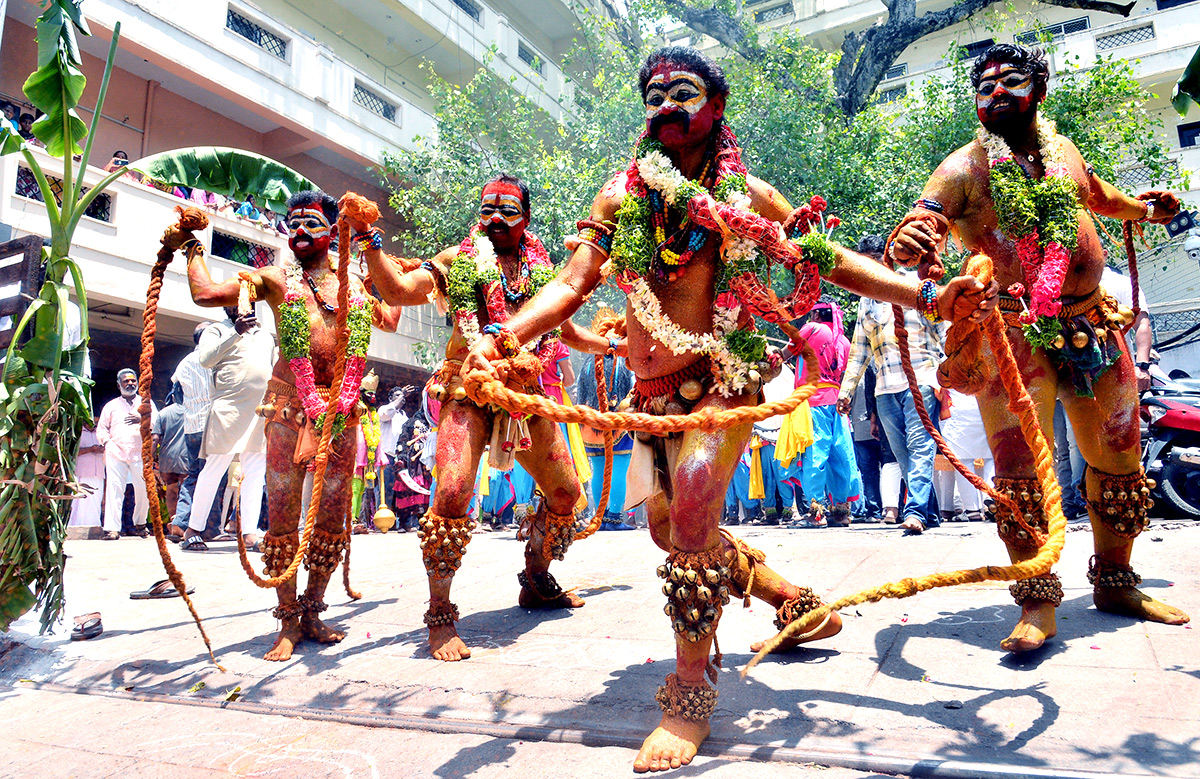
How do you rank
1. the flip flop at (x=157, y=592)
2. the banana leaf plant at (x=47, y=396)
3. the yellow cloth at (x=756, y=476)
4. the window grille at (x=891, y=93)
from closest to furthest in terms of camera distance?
the banana leaf plant at (x=47, y=396), the flip flop at (x=157, y=592), the yellow cloth at (x=756, y=476), the window grille at (x=891, y=93)

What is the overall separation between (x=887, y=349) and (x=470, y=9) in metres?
19.0

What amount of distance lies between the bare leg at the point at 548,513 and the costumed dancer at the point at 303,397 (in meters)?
1.07

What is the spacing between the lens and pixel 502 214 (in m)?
4.39

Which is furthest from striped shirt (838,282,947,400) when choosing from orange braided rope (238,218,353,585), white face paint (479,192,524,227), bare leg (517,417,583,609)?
orange braided rope (238,218,353,585)

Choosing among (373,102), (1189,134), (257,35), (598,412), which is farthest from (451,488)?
(1189,134)

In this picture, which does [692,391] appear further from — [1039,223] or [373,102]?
[373,102]

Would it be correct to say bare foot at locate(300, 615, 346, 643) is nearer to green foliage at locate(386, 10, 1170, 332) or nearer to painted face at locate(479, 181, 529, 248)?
painted face at locate(479, 181, 529, 248)

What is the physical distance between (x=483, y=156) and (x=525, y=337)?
16401 mm

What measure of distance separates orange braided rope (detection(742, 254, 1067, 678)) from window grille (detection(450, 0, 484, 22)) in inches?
861

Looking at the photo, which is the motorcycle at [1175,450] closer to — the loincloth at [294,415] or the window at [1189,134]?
the loincloth at [294,415]

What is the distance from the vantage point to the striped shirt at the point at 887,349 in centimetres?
720

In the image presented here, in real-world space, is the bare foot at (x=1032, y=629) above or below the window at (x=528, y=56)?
below

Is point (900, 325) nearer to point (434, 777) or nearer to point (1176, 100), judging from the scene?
point (1176, 100)

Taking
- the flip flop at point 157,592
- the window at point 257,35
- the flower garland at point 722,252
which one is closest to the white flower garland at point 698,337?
the flower garland at point 722,252
